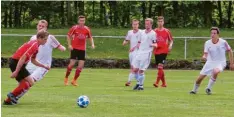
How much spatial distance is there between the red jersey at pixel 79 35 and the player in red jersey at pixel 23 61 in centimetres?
777

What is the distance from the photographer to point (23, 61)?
12.6 m

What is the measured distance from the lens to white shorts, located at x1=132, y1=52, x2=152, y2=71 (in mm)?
19188

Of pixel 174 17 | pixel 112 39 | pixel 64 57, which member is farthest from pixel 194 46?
pixel 174 17

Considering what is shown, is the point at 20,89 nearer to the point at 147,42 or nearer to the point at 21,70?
the point at 21,70

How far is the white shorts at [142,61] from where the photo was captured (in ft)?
63.0

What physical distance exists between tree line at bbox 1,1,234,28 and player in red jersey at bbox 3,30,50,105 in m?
41.7

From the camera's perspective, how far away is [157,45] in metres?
20.9

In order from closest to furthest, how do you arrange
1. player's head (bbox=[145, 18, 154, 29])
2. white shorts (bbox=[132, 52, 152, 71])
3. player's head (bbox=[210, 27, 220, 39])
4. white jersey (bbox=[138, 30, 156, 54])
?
player's head (bbox=[210, 27, 220, 39]), player's head (bbox=[145, 18, 154, 29]), white shorts (bbox=[132, 52, 152, 71]), white jersey (bbox=[138, 30, 156, 54])

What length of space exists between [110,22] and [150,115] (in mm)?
52084

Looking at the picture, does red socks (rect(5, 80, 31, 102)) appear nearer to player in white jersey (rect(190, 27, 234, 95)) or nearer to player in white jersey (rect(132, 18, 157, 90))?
player in white jersey (rect(190, 27, 234, 95))

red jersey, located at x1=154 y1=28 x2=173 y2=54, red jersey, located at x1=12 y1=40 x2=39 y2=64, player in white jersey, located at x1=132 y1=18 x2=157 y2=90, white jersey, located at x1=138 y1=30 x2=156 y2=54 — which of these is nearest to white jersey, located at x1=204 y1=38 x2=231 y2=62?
player in white jersey, located at x1=132 y1=18 x2=157 y2=90

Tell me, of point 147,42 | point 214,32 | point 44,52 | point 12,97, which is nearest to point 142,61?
point 147,42

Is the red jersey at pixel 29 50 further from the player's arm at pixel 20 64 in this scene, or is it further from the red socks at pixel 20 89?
the red socks at pixel 20 89

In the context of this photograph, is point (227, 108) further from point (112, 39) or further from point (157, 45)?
point (112, 39)
